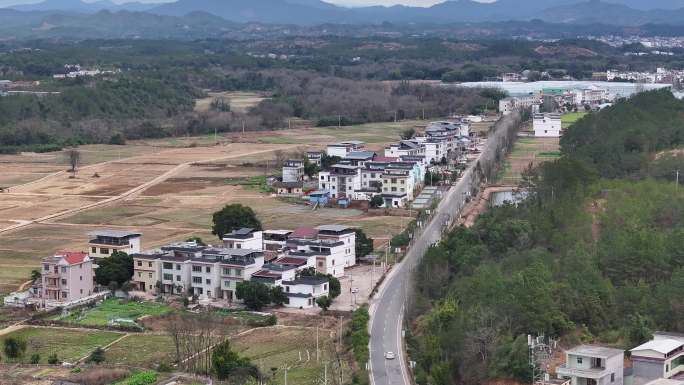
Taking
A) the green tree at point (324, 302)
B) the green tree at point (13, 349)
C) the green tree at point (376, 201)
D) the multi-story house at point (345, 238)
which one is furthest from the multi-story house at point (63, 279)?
the green tree at point (376, 201)

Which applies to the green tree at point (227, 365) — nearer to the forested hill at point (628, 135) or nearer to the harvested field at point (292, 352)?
the harvested field at point (292, 352)

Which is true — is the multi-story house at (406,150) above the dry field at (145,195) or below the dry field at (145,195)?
above

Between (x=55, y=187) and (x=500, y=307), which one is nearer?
(x=500, y=307)

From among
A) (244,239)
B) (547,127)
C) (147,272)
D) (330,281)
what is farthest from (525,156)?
(147,272)

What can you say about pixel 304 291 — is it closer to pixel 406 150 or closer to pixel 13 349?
pixel 13 349

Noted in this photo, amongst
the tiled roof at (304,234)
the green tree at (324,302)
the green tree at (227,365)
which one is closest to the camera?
the green tree at (227,365)

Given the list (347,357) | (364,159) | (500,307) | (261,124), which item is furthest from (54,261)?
(261,124)

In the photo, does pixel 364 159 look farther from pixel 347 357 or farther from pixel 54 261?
pixel 347 357

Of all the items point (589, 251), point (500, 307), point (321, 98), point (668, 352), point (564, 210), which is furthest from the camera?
point (321, 98)
